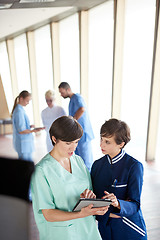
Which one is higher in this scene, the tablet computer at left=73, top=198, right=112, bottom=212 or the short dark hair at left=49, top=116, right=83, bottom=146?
the short dark hair at left=49, top=116, right=83, bottom=146

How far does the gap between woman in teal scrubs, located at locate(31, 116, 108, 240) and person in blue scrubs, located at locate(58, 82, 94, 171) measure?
72.8 inches

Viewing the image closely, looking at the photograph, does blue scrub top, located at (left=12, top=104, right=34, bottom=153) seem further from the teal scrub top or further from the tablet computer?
the tablet computer

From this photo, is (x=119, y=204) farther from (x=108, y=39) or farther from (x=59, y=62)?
(x=59, y=62)

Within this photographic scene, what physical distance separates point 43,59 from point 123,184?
442cm

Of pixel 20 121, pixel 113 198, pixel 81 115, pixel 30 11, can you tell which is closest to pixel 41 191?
pixel 113 198

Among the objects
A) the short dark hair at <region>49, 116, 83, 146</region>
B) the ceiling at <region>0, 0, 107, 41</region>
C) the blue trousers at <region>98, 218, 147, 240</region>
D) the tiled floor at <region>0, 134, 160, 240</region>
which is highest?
the ceiling at <region>0, 0, 107, 41</region>

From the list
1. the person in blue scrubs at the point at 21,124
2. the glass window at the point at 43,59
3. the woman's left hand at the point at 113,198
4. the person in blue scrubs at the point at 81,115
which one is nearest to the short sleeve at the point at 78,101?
the person in blue scrubs at the point at 81,115

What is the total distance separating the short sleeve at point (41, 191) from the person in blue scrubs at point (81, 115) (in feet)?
6.40

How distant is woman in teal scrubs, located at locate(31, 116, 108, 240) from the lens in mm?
987

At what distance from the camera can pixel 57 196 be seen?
3.32ft

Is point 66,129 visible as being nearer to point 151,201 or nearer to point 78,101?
point 78,101

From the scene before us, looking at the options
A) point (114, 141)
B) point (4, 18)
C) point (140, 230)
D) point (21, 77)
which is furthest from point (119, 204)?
point (21, 77)

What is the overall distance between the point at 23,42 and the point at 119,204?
429cm

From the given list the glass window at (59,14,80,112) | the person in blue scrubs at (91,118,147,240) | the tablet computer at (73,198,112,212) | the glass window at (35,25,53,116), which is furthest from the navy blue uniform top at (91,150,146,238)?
the glass window at (35,25,53,116)
